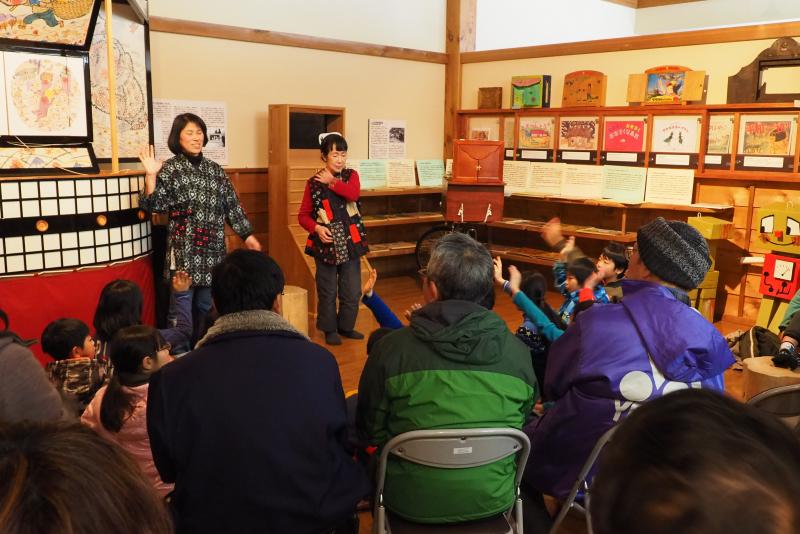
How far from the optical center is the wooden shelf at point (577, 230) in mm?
6029

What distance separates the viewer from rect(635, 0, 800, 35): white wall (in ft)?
27.9

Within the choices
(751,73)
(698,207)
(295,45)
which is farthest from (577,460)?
(295,45)

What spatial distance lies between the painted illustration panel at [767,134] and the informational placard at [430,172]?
301 centimetres

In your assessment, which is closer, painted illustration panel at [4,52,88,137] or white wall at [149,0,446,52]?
painted illustration panel at [4,52,88,137]

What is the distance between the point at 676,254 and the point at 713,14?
8260 millimetres

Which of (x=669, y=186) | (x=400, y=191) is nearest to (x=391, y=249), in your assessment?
(x=400, y=191)

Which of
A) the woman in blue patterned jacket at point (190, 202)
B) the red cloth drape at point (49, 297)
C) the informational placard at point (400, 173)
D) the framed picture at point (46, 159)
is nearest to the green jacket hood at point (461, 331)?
the woman in blue patterned jacket at point (190, 202)

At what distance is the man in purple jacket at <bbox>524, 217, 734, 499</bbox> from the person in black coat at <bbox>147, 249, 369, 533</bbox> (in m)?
0.73

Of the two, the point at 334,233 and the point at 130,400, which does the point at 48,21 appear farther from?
the point at 130,400

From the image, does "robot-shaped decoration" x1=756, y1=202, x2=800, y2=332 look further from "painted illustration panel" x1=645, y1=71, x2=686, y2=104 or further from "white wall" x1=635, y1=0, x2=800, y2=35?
"white wall" x1=635, y1=0, x2=800, y2=35

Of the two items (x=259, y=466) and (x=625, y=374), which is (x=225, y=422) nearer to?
(x=259, y=466)

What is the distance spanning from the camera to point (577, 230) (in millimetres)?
6320

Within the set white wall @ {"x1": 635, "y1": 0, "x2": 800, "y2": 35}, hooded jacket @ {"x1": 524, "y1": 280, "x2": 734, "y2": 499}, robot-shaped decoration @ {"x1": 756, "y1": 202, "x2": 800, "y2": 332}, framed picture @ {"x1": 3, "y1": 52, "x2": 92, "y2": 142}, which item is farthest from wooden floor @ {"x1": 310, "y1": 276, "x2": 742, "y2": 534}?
white wall @ {"x1": 635, "y1": 0, "x2": 800, "y2": 35}

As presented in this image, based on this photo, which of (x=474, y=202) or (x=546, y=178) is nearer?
(x=474, y=202)
